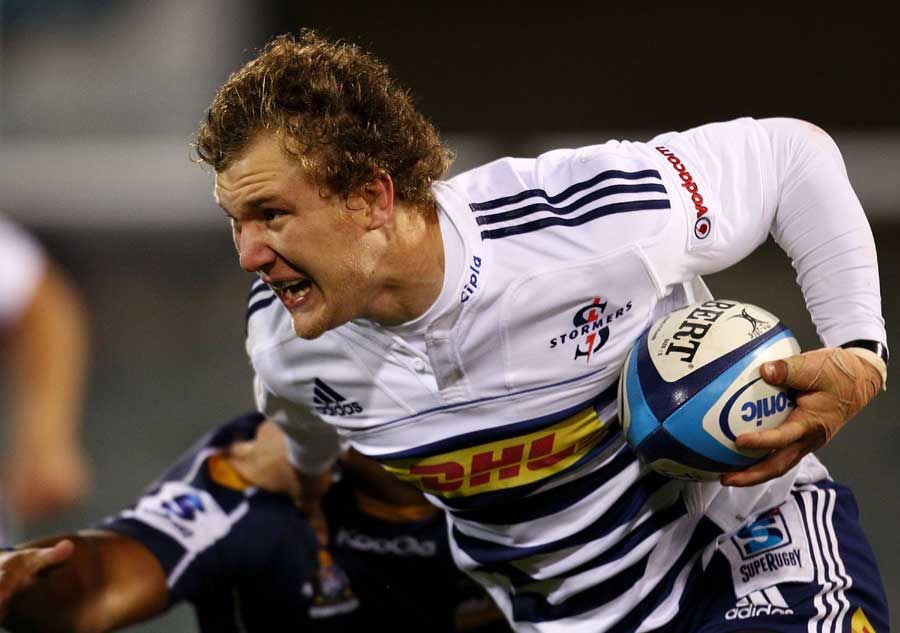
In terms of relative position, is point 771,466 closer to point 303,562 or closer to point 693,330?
point 693,330

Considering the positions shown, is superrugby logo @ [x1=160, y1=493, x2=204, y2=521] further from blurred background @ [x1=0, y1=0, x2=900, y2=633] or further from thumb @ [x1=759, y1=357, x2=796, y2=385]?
blurred background @ [x1=0, y1=0, x2=900, y2=633]

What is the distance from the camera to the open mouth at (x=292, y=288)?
2453 mm

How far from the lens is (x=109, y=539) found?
132 inches

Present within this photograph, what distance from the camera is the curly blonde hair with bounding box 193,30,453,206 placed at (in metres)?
2.38

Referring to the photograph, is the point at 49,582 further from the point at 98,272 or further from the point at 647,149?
the point at 98,272

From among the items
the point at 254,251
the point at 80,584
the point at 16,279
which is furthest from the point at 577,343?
the point at 16,279

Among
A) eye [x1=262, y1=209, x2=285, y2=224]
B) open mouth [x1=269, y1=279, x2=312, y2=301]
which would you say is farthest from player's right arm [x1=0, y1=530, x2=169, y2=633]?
eye [x1=262, y1=209, x2=285, y2=224]

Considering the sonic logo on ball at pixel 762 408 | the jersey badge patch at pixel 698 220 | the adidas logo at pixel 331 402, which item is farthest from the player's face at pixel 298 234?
the sonic logo on ball at pixel 762 408

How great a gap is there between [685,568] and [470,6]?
811 centimetres

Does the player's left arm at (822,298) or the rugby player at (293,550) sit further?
the rugby player at (293,550)

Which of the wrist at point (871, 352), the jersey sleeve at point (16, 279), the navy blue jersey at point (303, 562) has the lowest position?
the navy blue jersey at point (303, 562)

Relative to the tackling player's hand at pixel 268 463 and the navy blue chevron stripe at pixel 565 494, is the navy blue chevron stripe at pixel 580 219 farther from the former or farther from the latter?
the tackling player's hand at pixel 268 463

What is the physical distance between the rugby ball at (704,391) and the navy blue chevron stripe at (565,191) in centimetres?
29

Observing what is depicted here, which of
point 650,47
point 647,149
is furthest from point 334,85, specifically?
point 650,47
